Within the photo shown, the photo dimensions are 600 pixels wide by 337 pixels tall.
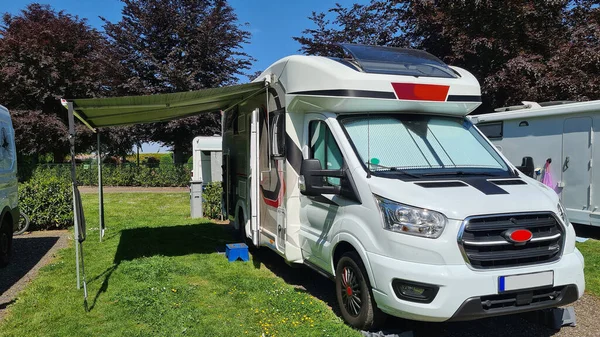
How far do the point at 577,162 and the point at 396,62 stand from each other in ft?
18.5

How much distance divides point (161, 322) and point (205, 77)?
1758cm

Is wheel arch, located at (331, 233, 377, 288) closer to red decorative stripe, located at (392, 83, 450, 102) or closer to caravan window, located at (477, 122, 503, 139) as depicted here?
red decorative stripe, located at (392, 83, 450, 102)

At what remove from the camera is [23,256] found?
7.51m

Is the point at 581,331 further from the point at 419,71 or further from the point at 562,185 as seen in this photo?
the point at 562,185

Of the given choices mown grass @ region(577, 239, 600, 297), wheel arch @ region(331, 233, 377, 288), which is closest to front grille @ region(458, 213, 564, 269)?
wheel arch @ region(331, 233, 377, 288)

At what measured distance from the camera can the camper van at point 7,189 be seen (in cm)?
676

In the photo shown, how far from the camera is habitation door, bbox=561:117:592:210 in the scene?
833cm

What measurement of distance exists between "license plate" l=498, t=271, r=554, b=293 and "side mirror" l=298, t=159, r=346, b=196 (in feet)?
5.36

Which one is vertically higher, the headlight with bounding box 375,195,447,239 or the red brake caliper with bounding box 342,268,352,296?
the headlight with bounding box 375,195,447,239

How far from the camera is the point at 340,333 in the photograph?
405 cm

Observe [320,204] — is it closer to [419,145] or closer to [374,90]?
[419,145]

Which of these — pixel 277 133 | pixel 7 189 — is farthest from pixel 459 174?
pixel 7 189

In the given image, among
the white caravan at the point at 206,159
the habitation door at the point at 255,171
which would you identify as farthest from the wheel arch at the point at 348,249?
the white caravan at the point at 206,159

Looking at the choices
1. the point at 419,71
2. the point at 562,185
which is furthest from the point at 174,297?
the point at 562,185
